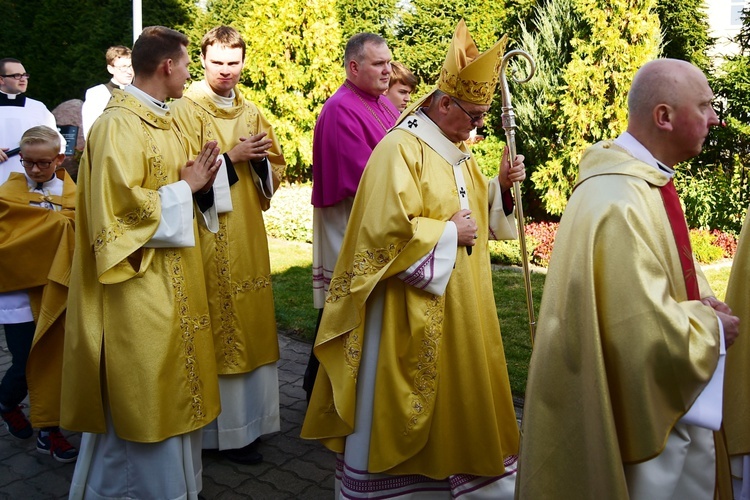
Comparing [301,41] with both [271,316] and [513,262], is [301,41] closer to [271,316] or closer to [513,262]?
[513,262]

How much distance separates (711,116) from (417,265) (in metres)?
1.27

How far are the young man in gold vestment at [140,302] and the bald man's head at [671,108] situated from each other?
198 cm

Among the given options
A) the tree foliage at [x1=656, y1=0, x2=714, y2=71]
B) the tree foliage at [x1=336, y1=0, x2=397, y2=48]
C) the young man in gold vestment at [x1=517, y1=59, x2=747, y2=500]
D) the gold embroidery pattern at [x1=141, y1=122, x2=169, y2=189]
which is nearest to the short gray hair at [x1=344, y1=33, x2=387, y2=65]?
the gold embroidery pattern at [x1=141, y1=122, x2=169, y2=189]

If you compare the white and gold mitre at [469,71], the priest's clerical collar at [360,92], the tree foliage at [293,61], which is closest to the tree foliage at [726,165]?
the tree foliage at [293,61]

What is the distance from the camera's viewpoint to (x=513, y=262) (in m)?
9.51

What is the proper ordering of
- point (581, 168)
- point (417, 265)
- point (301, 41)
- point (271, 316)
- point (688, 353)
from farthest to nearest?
point (301, 41) → point (271, 316) → point (417, 265) → point (581, 168) → point (688, 353)

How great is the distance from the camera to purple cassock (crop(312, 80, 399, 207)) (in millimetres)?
4164

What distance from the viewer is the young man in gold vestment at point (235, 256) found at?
396 cm

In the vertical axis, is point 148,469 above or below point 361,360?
below

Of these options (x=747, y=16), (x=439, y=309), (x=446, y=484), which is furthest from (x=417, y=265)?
(x=747, y=16)

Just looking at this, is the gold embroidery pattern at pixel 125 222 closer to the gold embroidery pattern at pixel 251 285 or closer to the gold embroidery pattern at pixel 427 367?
the gold embroidery pattern at pixel 251 285

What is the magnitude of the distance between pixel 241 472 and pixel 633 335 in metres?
2.59

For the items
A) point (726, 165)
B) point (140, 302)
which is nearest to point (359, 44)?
point (140, 302)

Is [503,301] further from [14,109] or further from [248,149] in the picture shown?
[14,109]
